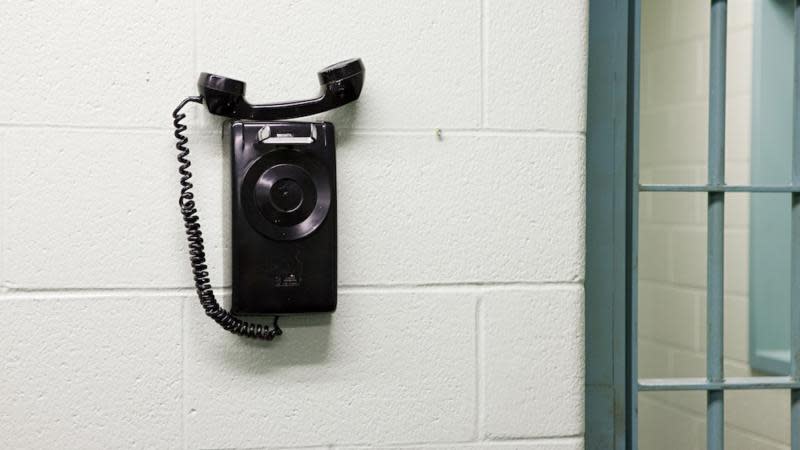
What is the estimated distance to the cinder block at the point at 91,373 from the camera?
3.87ft

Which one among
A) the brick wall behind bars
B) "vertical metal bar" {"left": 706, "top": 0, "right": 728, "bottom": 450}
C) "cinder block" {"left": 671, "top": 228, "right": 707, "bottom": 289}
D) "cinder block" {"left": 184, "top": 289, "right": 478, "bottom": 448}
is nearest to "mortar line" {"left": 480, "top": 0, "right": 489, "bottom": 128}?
"cinder block" {"left": 184, "top": 289, "right": 478, "bottom": 448}

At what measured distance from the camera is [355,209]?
125 cm

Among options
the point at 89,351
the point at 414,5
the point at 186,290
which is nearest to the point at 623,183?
the point at 414,5

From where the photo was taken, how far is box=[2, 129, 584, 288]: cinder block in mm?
1182

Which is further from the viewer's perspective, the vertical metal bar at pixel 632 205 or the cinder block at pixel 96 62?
the vertical metal bar at pixel 632 205

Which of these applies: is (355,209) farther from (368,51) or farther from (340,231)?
(368,51)

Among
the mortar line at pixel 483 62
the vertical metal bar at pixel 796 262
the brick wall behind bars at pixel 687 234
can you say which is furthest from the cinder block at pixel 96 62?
the brick wall behind bars at pixel 687 234

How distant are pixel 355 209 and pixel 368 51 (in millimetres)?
270

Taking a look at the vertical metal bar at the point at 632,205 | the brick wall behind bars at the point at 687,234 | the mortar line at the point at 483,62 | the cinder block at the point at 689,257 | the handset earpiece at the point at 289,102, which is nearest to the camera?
the handset earpiece at the point at 289,102

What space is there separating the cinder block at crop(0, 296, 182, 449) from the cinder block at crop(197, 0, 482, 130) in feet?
1.36

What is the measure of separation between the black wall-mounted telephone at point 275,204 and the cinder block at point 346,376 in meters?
0.06

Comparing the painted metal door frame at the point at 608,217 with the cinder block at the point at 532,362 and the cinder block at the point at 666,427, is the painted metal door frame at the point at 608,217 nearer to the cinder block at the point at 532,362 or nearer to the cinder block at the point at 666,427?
the cinder block at the point at 532,362

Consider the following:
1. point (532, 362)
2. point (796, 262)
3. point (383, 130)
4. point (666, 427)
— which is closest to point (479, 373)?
point (532, 362)

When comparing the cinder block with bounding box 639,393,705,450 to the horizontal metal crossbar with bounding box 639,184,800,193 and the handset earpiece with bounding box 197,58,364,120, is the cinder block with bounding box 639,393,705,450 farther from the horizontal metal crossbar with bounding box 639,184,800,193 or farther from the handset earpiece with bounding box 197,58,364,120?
the handset earpiece with bounding box 197,58,364,120
